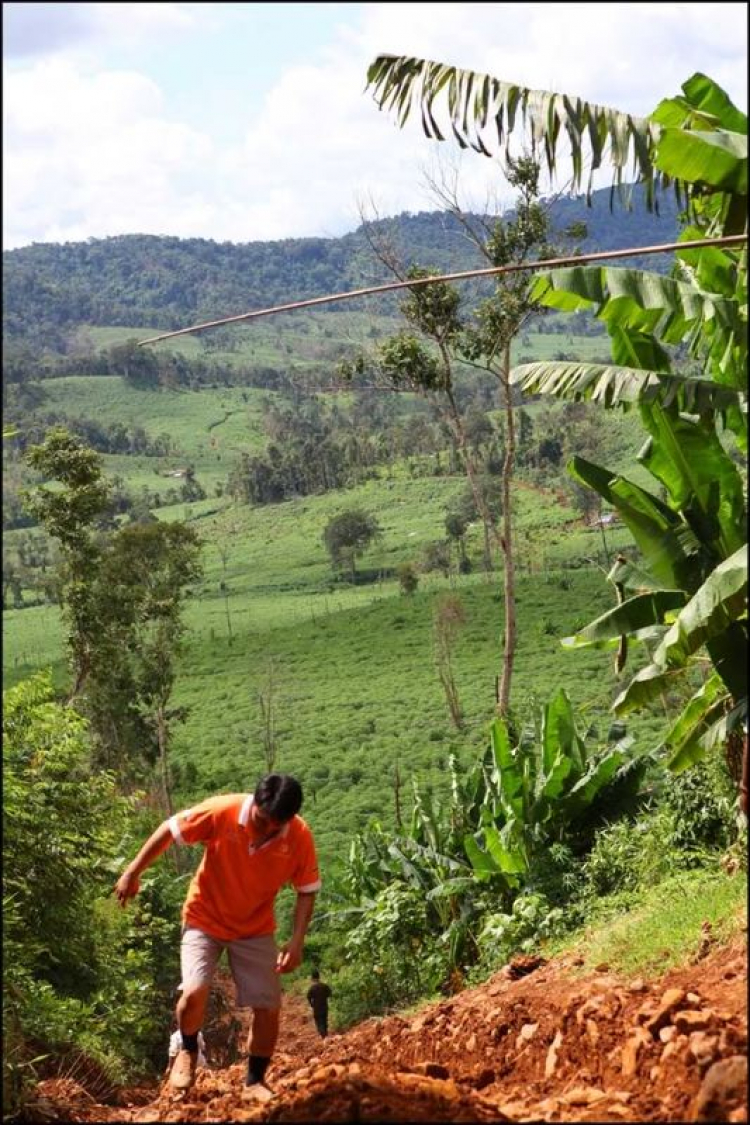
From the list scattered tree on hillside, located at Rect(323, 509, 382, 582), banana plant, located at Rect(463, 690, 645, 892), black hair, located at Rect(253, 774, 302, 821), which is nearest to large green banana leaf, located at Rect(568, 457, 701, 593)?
black hair, located at Rect(253, 774, 302, 821)

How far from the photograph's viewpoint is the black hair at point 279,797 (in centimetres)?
470

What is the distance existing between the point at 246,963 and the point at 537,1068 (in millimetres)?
1202

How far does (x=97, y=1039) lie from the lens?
968 cm

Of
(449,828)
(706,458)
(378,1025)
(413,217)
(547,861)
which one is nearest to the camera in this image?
(706,458)

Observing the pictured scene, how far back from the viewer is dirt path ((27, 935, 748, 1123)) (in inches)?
164

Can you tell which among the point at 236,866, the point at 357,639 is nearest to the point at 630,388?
the point at 236,866

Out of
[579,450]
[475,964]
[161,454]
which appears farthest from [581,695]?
[161,454]

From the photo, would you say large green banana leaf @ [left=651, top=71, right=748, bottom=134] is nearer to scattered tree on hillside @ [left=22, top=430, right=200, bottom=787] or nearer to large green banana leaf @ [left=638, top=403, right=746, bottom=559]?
large green banana leaf @ [left=638, top=403, right=746, bottom=559]

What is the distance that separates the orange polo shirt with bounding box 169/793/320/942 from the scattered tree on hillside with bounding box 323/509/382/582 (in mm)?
57373

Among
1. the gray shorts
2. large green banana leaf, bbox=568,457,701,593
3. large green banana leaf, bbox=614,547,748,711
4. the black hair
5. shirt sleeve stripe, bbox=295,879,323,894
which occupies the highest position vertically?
large green banana leaf, bbox=568,457,701,593

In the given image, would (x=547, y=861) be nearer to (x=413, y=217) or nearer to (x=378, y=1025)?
(x=378, y=1025)

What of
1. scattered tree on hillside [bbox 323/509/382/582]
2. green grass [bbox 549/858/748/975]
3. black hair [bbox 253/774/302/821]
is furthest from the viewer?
scattered tree on hillside [bbox 323/509/382/582]

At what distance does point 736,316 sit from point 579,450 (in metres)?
50.7

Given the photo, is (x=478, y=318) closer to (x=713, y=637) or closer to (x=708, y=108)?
(x=708, y=108)
